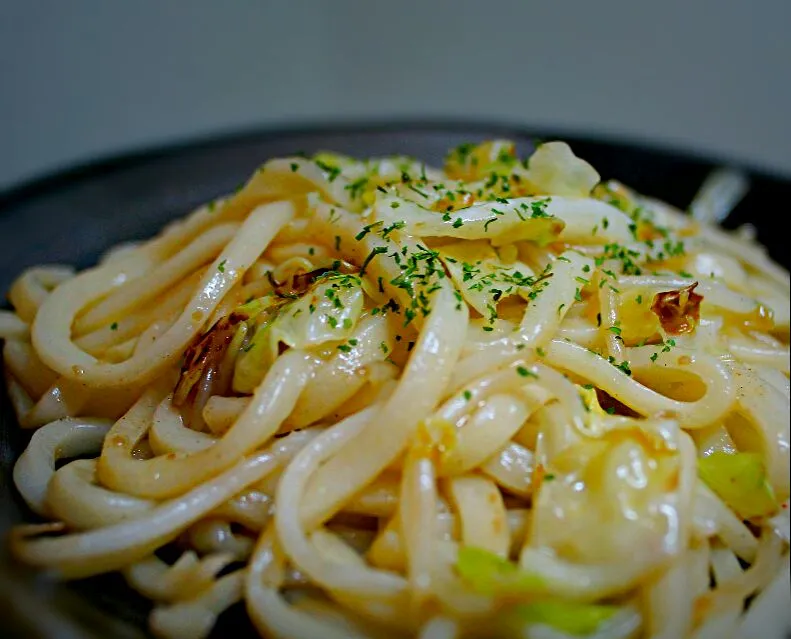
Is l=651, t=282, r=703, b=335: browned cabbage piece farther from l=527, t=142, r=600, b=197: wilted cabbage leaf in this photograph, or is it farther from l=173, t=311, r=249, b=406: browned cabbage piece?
l=173, t=311, r=249, b=406: browned cabbage piece

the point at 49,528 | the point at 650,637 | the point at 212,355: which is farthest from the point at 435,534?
the point at 49,528

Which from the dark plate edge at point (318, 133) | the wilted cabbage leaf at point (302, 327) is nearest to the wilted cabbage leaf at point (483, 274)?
the wilted cabbage leaf at point (302, 327)

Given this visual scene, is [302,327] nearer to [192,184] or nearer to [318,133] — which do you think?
[192,184]

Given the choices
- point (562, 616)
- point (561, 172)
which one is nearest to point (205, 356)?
point (562, 616)

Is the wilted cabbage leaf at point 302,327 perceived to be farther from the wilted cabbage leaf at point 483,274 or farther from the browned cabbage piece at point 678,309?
the browned cabbage piece at point 678,309

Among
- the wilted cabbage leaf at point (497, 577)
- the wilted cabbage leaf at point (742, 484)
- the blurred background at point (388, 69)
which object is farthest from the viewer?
the blurred background at point (388, 69)

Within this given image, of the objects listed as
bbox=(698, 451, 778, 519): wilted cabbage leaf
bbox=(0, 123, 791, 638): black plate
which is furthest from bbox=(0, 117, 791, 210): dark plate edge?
bbox=(698, 451, 778, 519): wilted cabbage leaf

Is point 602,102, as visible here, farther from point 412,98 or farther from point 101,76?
Result: point 101,76

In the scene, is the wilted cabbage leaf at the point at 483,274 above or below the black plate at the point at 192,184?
above
